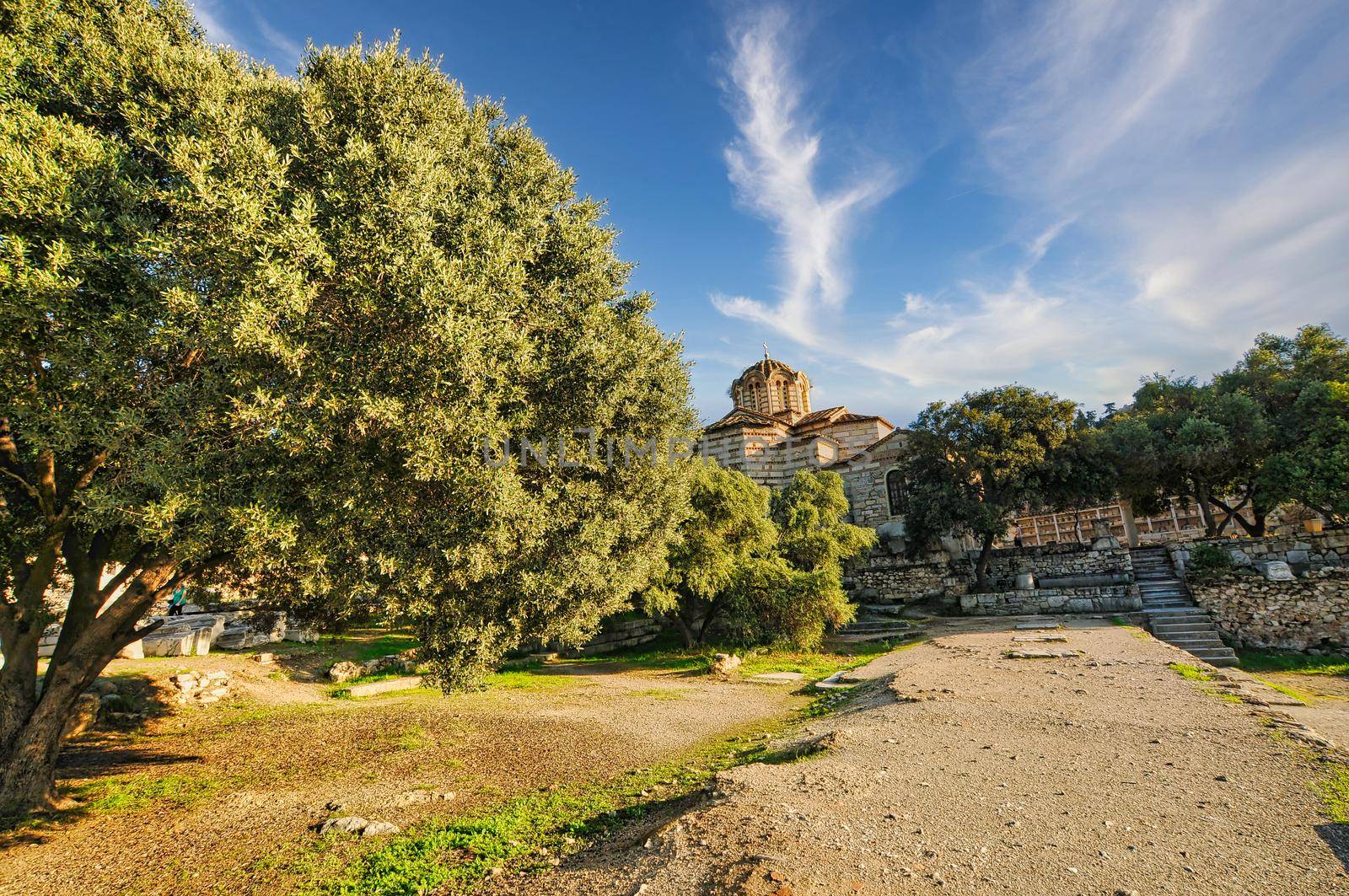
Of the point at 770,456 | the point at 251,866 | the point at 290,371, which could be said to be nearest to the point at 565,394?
the point at 290,371

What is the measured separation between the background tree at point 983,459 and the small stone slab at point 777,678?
1317 cm

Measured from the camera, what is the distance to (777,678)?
1683 cm

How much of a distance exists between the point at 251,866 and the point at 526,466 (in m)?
5.47

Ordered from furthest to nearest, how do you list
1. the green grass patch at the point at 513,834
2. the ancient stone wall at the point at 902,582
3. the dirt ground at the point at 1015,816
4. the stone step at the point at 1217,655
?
the ancient stone wall at the point at 902,582 < the stone step at the point at 1217,655 < the green grass patch at the point at 513,834 < the dirt ground at the point at 1015,816

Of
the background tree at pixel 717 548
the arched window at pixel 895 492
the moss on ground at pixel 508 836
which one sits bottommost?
the moss on ground at pixel 508 836

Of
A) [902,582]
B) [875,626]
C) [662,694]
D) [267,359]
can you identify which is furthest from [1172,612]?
[267,359]

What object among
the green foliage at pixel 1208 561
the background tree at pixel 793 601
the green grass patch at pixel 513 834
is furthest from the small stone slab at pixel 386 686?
the green foliage at pixel 1208 561

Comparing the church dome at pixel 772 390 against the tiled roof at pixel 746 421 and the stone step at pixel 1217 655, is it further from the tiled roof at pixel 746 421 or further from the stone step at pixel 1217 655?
the stone step at pixel 1217 655

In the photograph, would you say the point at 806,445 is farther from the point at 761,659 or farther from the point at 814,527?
the point at 761,659

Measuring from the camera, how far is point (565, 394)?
9.07m

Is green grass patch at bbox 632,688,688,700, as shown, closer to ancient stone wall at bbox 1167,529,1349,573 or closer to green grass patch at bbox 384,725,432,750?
green grass patch at bbox 384,725,432,750

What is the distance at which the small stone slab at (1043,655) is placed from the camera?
14.6m

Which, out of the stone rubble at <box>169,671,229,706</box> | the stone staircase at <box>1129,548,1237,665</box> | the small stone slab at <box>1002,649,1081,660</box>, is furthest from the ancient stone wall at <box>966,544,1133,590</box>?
the stone rubble at <box>169,671,229,706</box>

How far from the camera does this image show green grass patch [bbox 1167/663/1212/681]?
1142 cm
